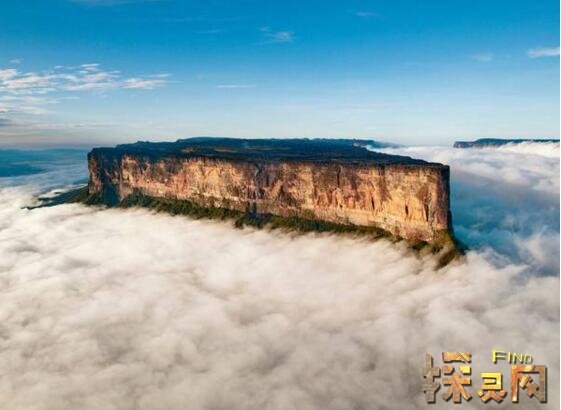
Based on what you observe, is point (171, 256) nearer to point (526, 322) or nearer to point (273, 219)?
point (273, 219)

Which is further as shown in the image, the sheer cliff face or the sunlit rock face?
the sunlit rock face

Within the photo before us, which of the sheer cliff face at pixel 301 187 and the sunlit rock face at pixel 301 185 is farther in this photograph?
the sunlit rock face at pixel 301 185

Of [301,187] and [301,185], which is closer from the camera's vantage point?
[301,185]

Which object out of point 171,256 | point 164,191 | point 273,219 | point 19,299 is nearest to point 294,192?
point 273,219
